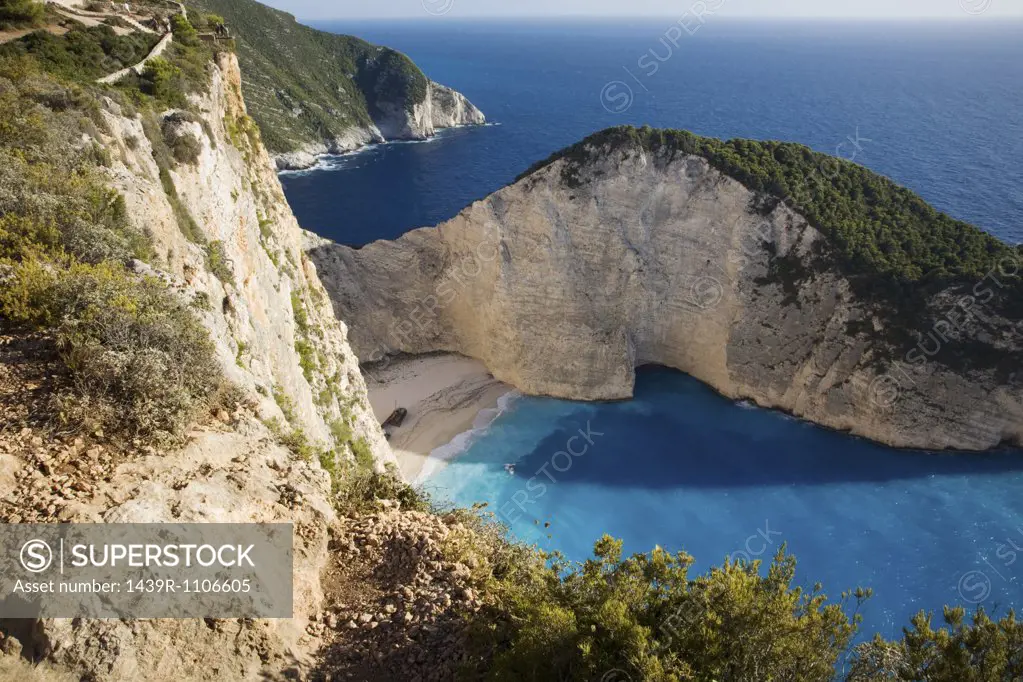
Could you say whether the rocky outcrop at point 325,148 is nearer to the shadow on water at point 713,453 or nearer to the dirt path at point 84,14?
the dirt path at point 84,14

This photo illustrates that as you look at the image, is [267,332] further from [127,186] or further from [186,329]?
[186,329]

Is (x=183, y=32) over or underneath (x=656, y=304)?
over

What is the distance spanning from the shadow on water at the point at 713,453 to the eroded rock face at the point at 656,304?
2.95 feet

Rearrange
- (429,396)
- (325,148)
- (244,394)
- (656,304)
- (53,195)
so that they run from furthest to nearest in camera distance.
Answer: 1. (325,148)
2. (429,396)
3. (656,304)
4. (53,195)
5. (244,394)

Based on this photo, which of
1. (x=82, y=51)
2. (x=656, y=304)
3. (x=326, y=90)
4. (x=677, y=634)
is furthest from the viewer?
(x=326, y=90)

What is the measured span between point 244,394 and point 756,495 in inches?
989

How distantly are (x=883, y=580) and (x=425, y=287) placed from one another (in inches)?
1062

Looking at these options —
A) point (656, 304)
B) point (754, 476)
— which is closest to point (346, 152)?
point (656, 304)

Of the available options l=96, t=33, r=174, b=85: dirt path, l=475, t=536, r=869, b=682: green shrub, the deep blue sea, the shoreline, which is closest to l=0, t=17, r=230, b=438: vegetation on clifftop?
l=96, t=33, r=174, b=85: dirt path

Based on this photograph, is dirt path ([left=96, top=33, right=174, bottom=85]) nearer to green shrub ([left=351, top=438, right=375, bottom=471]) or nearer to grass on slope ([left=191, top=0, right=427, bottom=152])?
green shrub ([left=351, top=438, right=375, bottom=471])

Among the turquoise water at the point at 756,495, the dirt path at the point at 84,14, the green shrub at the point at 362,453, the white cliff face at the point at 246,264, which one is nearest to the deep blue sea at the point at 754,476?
the turquoise water at the point at 756,495

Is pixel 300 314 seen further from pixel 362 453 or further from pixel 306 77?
pixel 306 77

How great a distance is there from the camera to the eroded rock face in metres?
29.2

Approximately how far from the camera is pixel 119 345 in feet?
26.7
